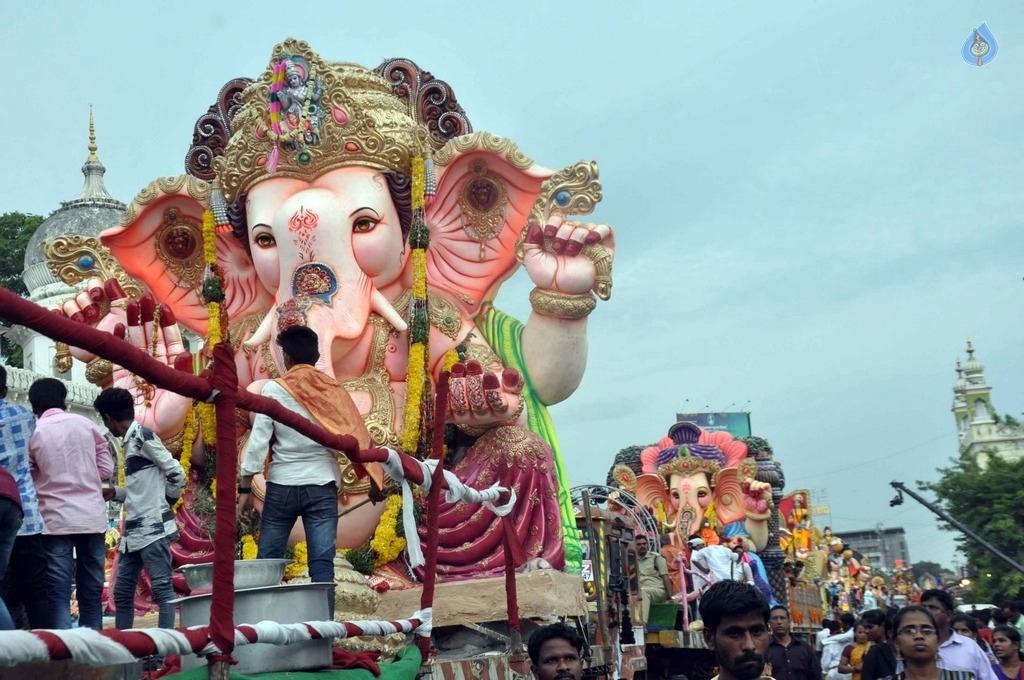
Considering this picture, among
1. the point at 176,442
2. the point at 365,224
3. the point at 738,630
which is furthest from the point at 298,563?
the point at 738,630

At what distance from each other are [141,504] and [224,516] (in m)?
2.44

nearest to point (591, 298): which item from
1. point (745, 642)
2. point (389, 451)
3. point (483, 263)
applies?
point (483, 263)

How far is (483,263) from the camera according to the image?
34.5 ft

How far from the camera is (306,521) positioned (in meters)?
5.47

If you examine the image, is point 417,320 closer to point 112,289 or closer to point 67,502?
point 112,289

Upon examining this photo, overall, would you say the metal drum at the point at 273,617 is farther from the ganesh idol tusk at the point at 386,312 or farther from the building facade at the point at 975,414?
the building facade at the point at 975,414

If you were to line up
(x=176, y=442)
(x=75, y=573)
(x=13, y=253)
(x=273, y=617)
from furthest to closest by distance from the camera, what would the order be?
(x=13, y=253) < (x=176, y=442) < (x=75, y=573) < (x=273, y=617)

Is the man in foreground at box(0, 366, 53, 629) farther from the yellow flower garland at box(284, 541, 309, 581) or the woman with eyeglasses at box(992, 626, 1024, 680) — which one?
the woman with eyeglasses at box(992, 626, 1024, 680)

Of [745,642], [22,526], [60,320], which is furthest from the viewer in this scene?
A: [22,526]

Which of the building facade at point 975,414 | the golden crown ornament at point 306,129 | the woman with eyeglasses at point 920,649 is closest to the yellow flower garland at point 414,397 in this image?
the golden crown ornament at point 306,129

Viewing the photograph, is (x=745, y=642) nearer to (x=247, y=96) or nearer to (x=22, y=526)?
(x=22, y=526)

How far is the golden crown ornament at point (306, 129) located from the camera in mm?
9523

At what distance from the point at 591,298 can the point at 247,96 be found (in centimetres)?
305

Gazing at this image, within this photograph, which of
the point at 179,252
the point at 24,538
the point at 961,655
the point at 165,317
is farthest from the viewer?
the point at 179,252
